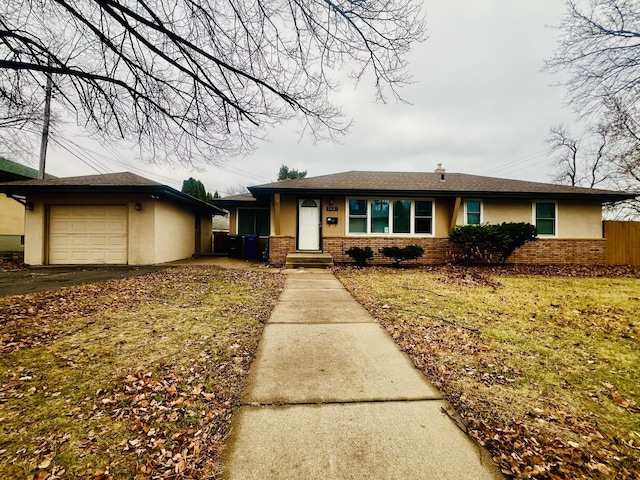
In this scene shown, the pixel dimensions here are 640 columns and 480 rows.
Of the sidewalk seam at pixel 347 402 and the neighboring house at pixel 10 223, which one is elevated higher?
the neighboring house at pixel 10 223

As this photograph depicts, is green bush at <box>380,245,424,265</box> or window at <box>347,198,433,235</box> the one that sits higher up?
window at <box>347,198,433,235</box>

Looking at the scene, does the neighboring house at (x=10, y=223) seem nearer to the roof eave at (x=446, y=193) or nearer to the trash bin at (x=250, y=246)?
the trash bin at (x=250, y=246)

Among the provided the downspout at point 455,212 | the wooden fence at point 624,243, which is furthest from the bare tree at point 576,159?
the downspout at point 455,212

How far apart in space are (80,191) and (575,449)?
539 inches

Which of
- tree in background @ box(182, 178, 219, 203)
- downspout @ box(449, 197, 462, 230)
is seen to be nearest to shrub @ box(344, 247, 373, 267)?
A: downspout @ box(449, 197, 462, 230)

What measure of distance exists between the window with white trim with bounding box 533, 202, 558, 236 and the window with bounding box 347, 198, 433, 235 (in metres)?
4.37

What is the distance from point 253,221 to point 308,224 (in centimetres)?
517

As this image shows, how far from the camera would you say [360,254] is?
995 centimetres

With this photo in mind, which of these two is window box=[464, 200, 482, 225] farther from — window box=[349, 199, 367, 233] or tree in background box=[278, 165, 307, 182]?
tree in background box=[278, 165, 307, 182]

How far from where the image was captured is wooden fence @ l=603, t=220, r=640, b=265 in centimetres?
1116

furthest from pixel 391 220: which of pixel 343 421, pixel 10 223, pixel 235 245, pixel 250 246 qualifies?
pixel 10 223

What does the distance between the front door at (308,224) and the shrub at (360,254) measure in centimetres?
166

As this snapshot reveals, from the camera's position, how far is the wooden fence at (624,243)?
11.2 metres

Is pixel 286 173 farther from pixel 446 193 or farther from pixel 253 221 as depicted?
pixel 446 193
